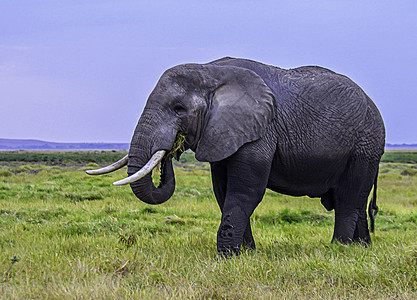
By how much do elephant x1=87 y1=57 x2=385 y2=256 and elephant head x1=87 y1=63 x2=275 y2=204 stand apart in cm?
1

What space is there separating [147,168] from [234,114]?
1.27 metres

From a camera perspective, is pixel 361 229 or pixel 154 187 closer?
pixel 154 187

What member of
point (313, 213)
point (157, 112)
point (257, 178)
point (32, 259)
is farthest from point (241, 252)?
point (313, 213)

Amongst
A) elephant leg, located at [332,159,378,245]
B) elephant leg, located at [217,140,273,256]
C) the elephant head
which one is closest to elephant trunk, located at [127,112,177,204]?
the elephant head

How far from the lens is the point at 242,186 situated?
6312 mm

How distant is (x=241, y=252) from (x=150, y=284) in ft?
5.42

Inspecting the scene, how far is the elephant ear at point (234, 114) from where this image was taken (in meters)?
6.20

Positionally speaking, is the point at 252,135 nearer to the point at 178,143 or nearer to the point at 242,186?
the point at 242,186

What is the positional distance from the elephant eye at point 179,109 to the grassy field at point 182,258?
178cm

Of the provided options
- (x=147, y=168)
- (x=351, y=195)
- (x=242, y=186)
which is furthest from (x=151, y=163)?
(x=351, y=195)

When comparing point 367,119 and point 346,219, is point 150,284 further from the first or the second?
point 367,119

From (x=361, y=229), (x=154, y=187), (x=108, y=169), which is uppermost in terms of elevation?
(x=108, y=169)

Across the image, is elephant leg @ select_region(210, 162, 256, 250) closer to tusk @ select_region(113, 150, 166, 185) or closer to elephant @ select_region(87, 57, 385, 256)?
elephant @ select_region(87, 57, 385, 256)

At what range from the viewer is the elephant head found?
5.97 metres
